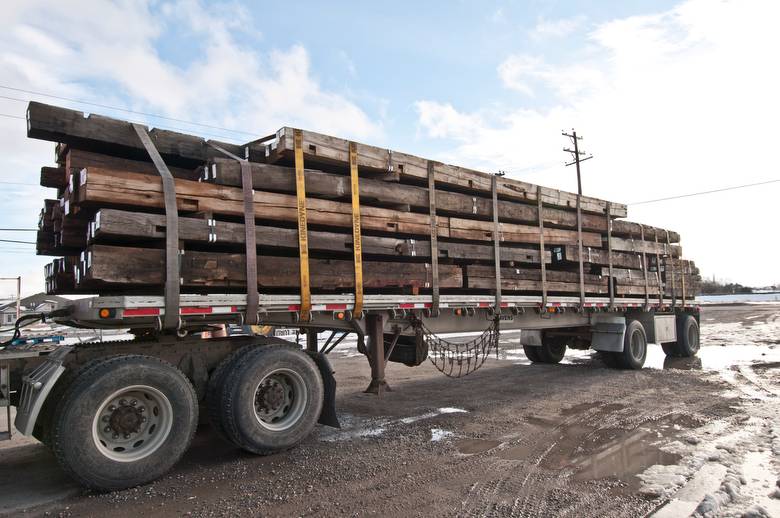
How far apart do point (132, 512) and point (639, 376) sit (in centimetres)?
937

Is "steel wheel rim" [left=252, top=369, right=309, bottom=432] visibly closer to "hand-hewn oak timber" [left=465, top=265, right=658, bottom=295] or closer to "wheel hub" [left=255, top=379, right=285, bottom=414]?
"wheel hub" [left=255, top=379, right=285, bottom=414]

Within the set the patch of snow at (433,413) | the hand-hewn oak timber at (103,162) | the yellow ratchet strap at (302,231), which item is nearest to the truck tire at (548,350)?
the patch of snow at (433,413)

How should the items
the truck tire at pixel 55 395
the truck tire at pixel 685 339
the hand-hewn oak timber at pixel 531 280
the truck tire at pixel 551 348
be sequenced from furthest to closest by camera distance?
the truck tire at pixel 685 339 → the truck tire at pixel 551 348 → the hand-hewn oak timber at pixel 531 280 → the truck tire at pixel 55 395

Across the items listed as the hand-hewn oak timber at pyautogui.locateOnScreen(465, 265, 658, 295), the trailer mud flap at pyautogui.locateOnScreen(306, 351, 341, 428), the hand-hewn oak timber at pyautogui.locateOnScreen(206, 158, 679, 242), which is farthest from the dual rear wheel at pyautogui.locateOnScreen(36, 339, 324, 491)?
the hand-hewn oak timber at pyautogui.locateOnScreen(465, 265, 658, 295)

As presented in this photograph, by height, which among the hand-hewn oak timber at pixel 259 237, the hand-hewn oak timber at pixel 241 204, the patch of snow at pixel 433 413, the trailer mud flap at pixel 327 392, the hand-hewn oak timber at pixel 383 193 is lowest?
the patch of snow at pixel 433 413

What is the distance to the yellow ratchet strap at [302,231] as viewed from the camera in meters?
5.57

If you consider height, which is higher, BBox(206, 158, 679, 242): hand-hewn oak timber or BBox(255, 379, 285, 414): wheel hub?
BBox(206, 158, 679, 242): hand-hewn oak timber

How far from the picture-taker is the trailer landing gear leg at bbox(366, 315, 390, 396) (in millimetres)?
6668

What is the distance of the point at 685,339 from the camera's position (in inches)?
529

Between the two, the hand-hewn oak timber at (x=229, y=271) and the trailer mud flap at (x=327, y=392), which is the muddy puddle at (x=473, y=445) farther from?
the hand-hewn oak timber at (x=229, y=271)

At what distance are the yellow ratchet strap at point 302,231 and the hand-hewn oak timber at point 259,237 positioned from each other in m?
0.09

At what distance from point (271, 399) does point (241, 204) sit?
2.01m

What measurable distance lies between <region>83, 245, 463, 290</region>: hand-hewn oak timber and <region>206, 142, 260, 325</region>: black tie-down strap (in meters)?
0.08

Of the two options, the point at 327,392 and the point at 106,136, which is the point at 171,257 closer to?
the point at 106,136
